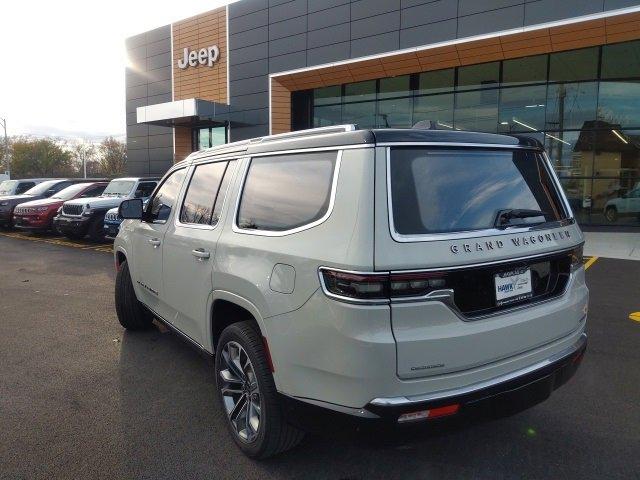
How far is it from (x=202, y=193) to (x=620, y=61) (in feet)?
52.8

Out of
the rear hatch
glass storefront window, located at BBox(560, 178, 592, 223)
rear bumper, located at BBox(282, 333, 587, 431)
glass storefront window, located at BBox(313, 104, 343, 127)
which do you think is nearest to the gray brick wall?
glass storefront window, located at BBox(313, 104, 343, 127)

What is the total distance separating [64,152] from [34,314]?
8014 centimetres

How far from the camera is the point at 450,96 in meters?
17.5

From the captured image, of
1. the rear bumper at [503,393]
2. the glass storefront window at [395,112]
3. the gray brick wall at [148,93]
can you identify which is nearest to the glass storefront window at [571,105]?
the glass storefront window at [395,112]

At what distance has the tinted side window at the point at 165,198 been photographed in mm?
4152

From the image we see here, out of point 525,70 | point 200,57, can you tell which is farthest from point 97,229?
point 525,70

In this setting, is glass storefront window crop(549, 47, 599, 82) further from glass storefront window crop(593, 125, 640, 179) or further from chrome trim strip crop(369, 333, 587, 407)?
chrome trim strip crop(369, 333, 587, 407)

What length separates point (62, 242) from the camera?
13.5 metres

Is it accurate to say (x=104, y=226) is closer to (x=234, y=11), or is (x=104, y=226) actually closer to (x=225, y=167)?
(x=225, y=167)

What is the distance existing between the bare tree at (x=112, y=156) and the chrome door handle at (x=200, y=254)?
80.3 metres

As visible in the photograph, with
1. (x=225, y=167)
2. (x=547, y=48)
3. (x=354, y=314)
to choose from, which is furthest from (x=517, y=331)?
(x=547, y=48)

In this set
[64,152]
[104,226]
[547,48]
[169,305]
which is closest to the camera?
[169,305]

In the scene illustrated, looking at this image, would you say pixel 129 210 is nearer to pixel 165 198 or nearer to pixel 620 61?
pixel 165 198

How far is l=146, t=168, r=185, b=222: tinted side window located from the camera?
13.6 ft
